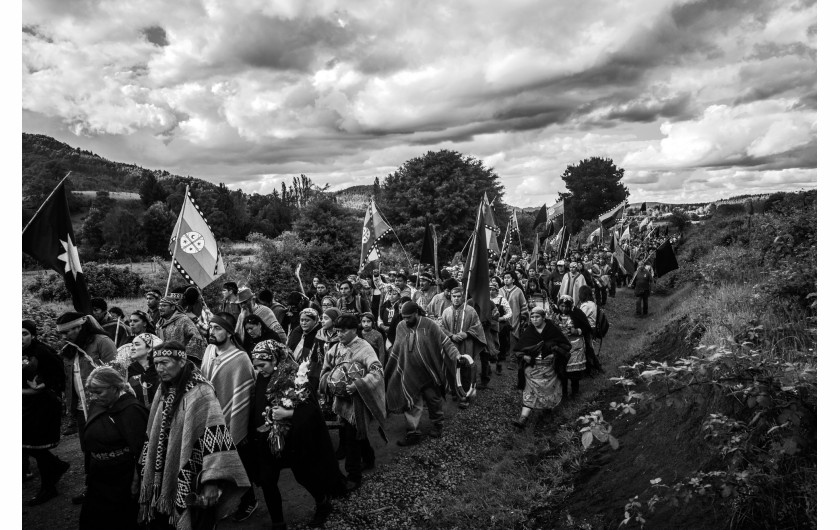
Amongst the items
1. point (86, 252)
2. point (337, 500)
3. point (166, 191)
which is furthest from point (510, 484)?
point (166, 191)

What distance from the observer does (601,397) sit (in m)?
8.29

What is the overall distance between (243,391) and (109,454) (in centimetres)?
116

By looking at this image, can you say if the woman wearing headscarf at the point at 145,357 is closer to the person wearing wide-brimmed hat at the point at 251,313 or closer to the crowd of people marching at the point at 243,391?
the crowd of people marching at the point at 243,391

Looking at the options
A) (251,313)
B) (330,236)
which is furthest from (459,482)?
(330,236)

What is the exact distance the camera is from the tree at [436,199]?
34312mm

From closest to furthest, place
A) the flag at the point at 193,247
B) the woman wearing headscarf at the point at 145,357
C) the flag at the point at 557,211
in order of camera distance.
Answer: the woman wearing headscarf at the point at 145,357 < the flag at the point at 193,247 < the flag at the point at 557,211

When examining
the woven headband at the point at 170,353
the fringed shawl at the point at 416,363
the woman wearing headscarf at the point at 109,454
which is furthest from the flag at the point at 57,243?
the fringed shawl at the point at 416,363

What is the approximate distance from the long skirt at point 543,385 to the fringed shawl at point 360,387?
8.48ft

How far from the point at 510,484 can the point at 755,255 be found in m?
8.92

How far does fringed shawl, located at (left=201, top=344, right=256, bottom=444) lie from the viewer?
14.9 ft

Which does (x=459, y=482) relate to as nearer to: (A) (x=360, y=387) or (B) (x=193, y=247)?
(A) (x=360, y=387)

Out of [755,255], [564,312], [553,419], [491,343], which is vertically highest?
[755,255]

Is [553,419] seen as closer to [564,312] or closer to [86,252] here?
[564,312]

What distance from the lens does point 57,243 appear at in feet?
19.9
